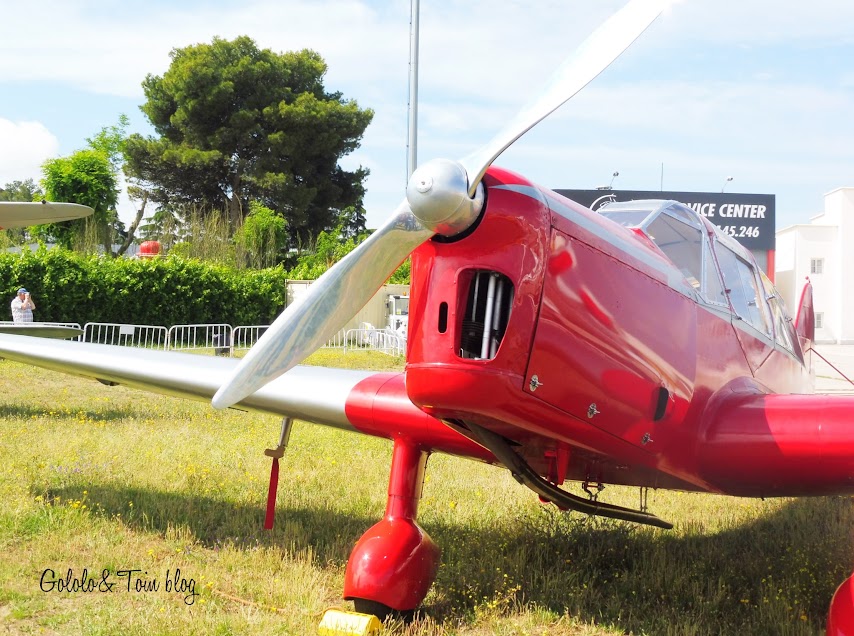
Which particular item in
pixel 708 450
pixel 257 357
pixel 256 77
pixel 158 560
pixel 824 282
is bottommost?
pixel 158 560

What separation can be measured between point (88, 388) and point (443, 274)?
37.6ft

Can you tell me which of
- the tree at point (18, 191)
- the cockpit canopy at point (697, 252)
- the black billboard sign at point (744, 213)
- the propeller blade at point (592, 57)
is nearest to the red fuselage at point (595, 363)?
the cockpit canopy at point (697, 252)

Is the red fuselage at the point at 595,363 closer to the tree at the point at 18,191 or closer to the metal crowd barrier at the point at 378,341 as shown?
the metal crowd barrier at the point at 378,341

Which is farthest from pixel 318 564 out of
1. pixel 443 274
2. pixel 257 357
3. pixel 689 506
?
pixel 689 506

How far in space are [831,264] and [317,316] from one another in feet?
146

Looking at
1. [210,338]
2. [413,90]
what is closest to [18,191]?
[210,338]

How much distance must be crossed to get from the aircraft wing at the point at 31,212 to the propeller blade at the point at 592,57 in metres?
9.41

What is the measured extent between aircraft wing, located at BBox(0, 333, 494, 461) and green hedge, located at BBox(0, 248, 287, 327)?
18.4 m

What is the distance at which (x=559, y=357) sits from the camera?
327 centimetres

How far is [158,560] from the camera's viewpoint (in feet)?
16.2

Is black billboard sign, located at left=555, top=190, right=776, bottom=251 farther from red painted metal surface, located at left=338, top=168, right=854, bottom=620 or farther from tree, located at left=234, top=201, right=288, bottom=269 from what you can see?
red painted metal surface, located at left=338, top=168, right=854, bottom=620

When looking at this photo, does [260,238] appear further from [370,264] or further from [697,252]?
[370,264]

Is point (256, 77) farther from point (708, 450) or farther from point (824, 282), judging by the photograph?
point (708, 450)

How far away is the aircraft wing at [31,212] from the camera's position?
1113cm
